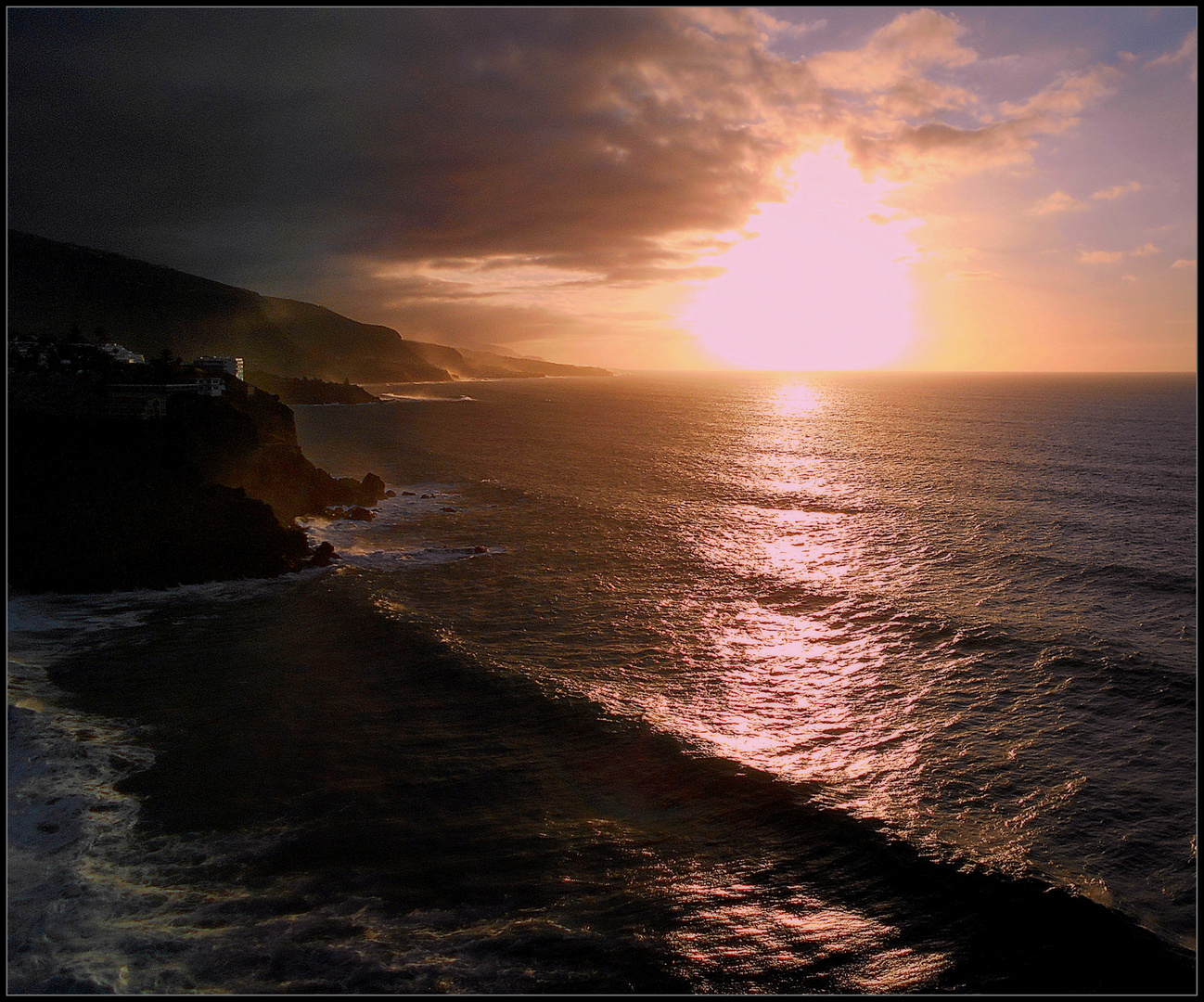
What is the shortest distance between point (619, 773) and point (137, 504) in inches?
1283

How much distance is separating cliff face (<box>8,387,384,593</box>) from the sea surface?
211 cm

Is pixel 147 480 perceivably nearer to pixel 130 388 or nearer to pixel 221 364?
pixel 130 388

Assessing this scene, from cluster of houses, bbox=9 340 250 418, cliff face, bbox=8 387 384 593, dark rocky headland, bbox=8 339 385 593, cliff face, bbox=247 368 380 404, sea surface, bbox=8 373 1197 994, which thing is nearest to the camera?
sea surface, bbox=8 373 1197 994

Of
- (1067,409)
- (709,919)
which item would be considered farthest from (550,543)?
(1067,409)

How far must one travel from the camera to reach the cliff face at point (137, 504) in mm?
32281

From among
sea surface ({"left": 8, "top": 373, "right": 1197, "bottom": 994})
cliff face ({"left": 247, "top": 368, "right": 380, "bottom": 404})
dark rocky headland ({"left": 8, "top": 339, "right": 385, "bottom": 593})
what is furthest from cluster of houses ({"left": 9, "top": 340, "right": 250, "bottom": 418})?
cliff face ({"left": 247, "top": 368, "right": 380, "bottom": 404})

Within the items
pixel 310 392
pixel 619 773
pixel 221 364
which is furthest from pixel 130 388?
pixel 310 392

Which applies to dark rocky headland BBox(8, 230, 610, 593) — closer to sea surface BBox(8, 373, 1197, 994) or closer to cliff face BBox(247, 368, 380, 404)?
sea surface BBox(8, 373, 1197, 994)

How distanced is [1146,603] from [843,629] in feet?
54.2

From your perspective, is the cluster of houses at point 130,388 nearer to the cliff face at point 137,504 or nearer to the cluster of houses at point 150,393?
the cluster of houses at point 150,393

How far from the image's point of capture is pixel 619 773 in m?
18.5


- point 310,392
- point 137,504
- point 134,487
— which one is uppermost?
point 310,392

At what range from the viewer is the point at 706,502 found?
56125 mm

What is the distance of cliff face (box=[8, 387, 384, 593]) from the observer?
32.3 meters
